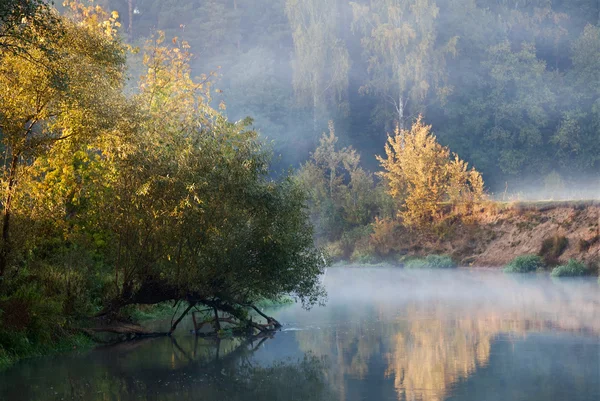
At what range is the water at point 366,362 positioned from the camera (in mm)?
13578

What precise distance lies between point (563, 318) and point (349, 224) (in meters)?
39.6

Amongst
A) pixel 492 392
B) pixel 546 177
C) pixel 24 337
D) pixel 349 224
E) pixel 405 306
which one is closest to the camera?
pixel 492 392

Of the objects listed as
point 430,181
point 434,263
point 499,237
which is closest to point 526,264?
point 499,237

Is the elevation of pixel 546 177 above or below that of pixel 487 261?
above

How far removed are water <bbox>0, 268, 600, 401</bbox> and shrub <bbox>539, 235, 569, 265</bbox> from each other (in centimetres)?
1715

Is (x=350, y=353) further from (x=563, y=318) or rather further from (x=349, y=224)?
(x=349, y=224)

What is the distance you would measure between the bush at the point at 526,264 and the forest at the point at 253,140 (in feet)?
23.7

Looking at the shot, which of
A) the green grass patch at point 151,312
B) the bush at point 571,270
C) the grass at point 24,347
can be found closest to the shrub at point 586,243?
the bush at point 571,270

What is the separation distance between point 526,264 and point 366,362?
1198 inches

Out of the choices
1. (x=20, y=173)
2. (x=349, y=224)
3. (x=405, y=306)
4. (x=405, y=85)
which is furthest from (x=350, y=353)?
(x=405, y=85)

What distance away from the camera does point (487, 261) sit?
4975cm

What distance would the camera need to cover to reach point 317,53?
222 feet

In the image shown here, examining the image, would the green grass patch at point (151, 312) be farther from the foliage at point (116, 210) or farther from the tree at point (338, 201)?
the tree at point (338, 201)

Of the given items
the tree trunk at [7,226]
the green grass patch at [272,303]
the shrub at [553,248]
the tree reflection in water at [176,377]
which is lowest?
the tree reflection in water at [176,377]
